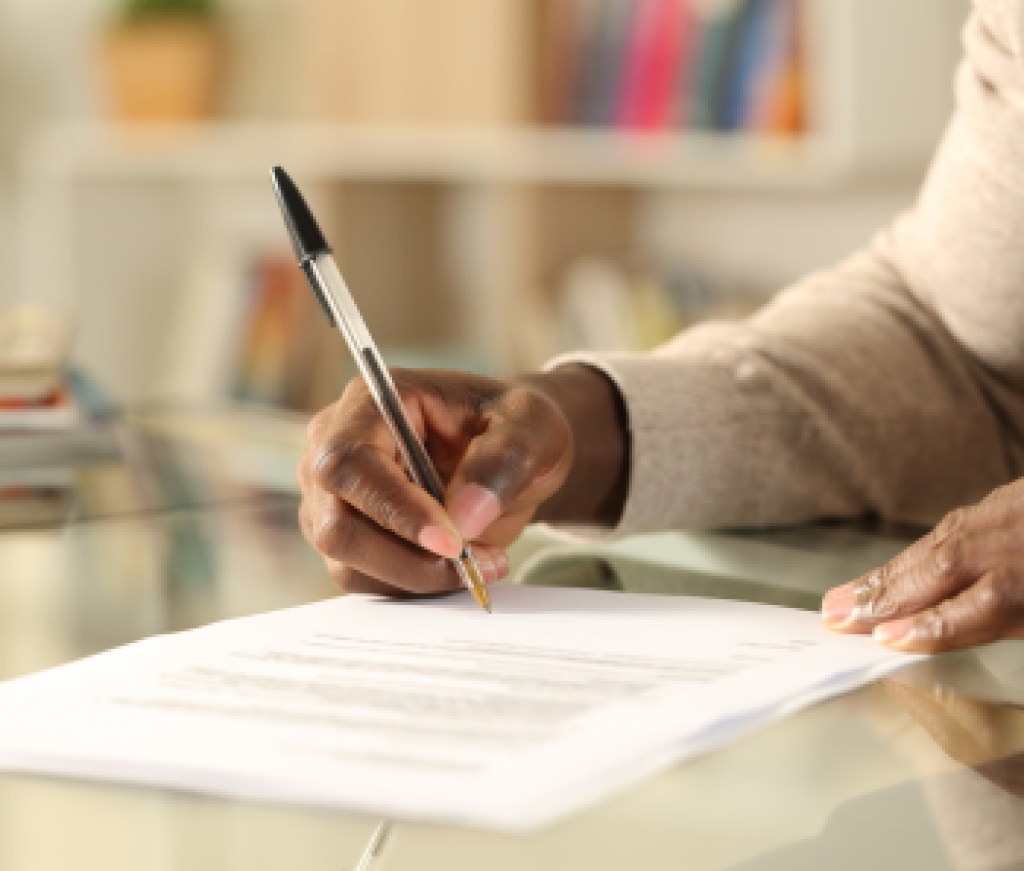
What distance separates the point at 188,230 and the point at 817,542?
2806 millimetres

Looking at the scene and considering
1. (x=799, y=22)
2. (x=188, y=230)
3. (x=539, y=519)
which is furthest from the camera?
(x=188, y=230)

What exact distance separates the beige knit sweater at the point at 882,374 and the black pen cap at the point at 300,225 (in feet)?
0.74

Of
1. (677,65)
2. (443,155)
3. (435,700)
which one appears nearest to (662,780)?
(435,700)

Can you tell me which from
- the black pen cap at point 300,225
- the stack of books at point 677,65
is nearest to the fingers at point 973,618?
the black pen cap at point 300,225

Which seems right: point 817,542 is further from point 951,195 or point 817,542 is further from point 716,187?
point 716,187

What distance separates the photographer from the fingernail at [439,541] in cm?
74

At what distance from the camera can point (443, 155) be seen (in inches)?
114

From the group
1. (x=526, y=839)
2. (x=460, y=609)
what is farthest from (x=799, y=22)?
(x=526, y=839)

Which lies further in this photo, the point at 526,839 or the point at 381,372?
the point at 381,372

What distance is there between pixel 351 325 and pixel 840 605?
0.27 m

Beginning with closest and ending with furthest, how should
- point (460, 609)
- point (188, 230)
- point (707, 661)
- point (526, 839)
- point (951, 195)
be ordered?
point (526, 839) → point (707, 661) → point (460, 609) → point (951, 195) → point (188, 230)

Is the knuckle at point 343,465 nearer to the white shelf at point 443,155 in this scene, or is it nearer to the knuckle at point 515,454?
the knuckle at point 515,454

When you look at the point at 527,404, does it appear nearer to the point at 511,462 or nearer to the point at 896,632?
the point at 511,462

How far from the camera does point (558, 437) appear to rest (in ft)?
2.75
